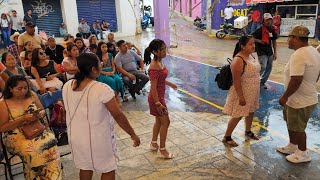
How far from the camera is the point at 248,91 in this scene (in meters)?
3.98

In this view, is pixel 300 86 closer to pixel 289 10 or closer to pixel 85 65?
pixel 85 65

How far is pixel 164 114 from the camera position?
3738mm

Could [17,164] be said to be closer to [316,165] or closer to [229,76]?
[229,76]

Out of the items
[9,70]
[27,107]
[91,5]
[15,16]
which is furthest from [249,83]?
[91,5]

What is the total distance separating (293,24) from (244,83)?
13935mm

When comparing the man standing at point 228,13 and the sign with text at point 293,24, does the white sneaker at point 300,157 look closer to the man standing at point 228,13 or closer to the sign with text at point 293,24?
the sign with text at point 293,24

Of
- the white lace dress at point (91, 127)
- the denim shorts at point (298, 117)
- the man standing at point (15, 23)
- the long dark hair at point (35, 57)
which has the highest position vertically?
the man standing at point (15, 23)

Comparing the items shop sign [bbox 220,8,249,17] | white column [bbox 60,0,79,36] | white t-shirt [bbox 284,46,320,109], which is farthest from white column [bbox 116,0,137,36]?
white t-shirt [bbox 284,46,320,109]

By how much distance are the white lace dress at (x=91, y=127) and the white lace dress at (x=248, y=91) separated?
2067mm

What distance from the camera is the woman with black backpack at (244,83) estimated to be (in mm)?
3824

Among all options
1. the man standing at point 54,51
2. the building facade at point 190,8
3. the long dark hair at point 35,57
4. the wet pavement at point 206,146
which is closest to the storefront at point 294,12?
the building facade at point 190,8

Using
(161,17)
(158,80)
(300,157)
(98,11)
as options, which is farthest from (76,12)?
(300,157)

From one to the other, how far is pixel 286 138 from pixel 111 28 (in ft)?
62.4

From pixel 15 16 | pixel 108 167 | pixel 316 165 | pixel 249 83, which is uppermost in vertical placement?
pixel 15 16
